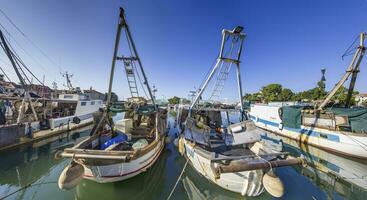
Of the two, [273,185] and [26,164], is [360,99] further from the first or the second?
[26,164]

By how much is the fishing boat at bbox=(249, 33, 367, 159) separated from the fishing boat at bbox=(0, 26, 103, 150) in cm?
2158

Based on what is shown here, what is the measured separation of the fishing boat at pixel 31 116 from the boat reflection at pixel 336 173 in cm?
1750

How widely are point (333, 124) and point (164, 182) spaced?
41.0 ft

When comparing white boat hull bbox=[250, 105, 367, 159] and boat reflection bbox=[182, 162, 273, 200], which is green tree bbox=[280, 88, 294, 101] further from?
boat reflection bbox=[182, 162, 273, 200]

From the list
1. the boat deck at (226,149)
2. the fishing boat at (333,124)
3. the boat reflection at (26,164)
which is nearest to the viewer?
the boat reflection at (26,164)

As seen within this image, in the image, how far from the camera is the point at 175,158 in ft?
28.4

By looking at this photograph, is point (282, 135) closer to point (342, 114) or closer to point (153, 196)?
point (342, 114)

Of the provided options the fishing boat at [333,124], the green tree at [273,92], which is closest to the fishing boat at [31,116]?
the fishing boat at [333,124]

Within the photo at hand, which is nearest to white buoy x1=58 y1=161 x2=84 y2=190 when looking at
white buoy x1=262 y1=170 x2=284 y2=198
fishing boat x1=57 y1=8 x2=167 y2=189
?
fishing boat x1=57 y1=8 x2=167 y2=189

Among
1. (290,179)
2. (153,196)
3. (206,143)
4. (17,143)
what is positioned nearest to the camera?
(153,196)

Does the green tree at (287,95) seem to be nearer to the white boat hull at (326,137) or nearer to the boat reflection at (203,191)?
the white boat hull at (326,137)

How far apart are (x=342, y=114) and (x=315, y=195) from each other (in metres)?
8.42

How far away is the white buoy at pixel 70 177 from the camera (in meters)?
3.76

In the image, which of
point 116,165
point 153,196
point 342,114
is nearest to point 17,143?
point 116,165
